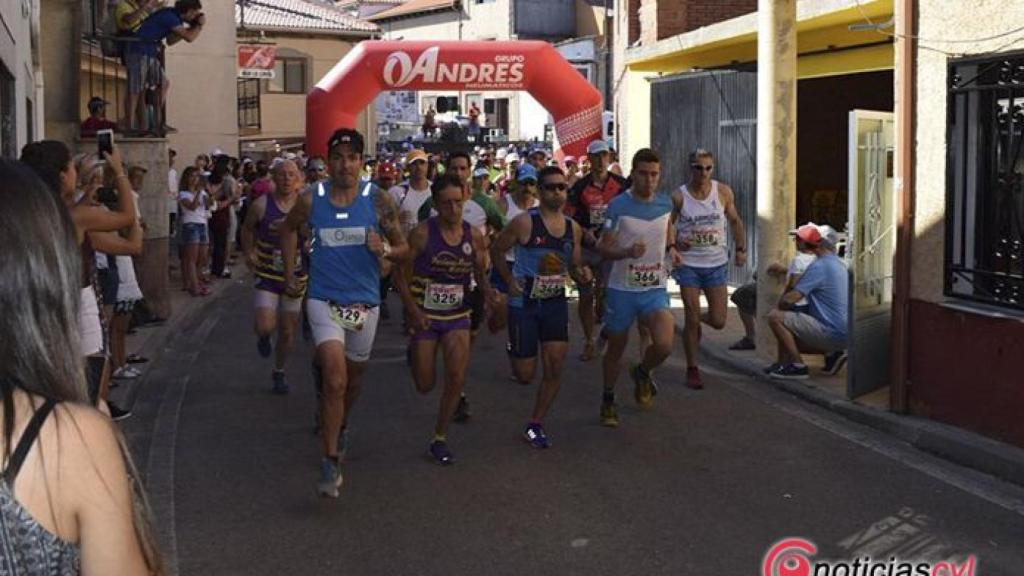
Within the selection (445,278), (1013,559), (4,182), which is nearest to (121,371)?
(445,278)

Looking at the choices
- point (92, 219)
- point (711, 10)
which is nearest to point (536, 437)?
point (92, 219)

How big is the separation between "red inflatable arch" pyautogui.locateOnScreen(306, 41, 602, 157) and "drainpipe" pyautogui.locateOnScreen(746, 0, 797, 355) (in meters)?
11.4

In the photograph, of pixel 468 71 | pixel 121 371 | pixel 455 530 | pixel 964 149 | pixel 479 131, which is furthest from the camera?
pixel 479 131

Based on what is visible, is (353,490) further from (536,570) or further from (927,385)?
(927,385)

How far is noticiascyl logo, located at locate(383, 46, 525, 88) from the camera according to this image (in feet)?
73.4

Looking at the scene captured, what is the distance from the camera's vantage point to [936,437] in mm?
8422

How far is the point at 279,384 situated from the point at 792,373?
4.08 m

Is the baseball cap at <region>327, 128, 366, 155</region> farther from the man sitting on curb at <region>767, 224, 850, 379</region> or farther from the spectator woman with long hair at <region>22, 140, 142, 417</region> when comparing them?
the man sitting on curb at <region>767, 224, 850, 379</region>

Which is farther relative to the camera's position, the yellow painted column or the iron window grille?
the yellow painted column

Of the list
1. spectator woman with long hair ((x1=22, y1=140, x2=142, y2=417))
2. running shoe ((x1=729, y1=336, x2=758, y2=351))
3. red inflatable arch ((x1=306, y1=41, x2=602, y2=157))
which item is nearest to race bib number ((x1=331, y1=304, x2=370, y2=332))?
spectator woman with long hair ((x1=22, y1=140, x2=142, y2=417))

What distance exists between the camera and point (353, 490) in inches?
291

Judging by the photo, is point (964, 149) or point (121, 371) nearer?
point (964, 149)

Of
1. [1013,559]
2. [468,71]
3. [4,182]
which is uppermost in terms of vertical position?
[468,71]

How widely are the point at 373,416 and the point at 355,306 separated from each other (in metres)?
2.18
